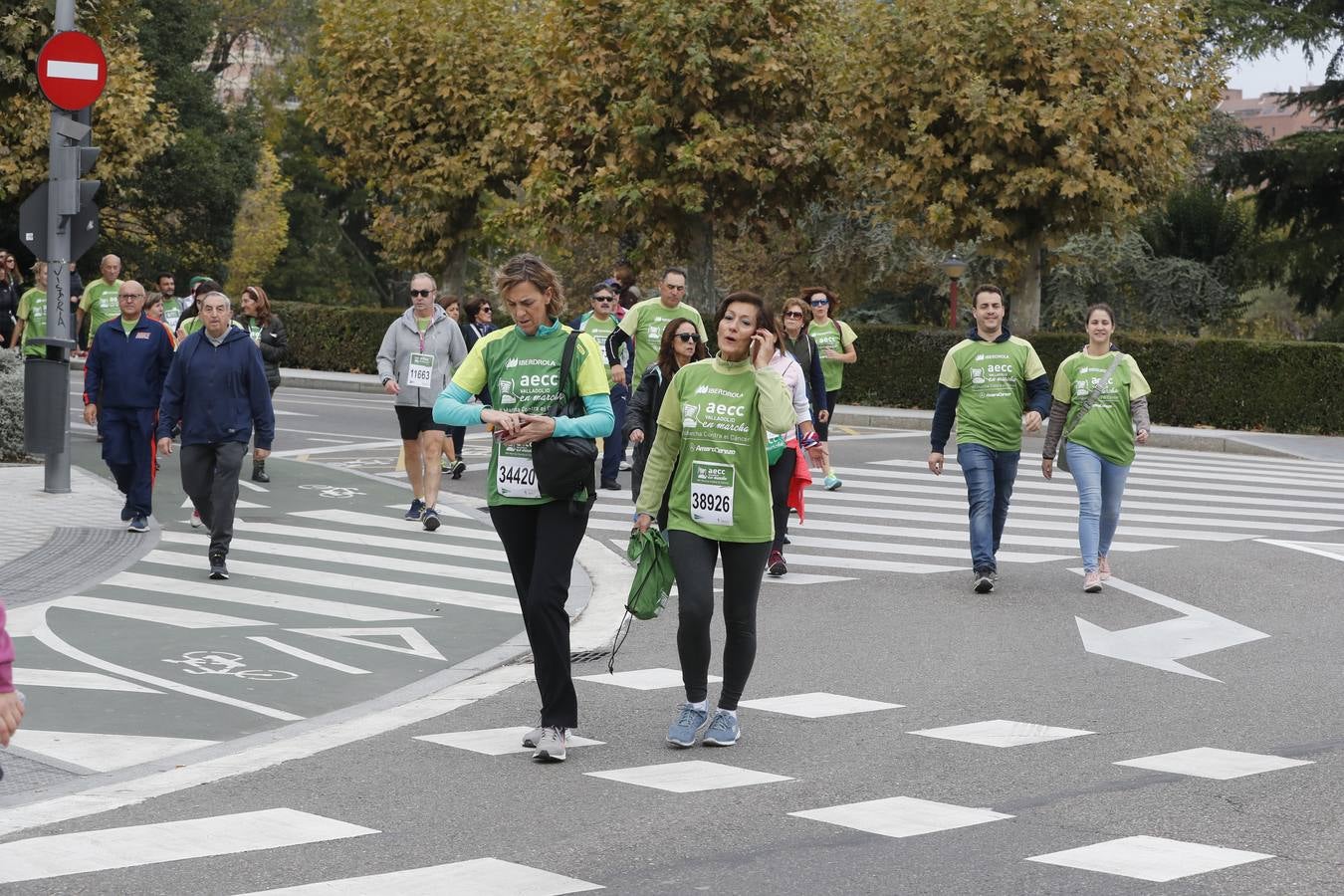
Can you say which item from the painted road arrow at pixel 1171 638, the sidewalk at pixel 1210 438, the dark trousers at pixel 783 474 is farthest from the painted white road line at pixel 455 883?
the sidewalk at pixel 1210 438

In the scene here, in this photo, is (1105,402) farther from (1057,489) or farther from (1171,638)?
(1057,489)

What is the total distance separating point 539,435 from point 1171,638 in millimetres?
4664

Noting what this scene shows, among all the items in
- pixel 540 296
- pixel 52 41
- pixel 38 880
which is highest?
pixel 52 41

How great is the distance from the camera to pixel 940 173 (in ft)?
93.8

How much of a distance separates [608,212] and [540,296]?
25.7 meters

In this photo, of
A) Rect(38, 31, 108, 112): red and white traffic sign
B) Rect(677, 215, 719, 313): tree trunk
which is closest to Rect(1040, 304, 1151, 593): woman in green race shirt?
Rect(38, 31, 108, 112): red and white traffic sign

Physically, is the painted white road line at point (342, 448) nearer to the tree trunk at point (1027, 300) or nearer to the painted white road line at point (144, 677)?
the painted white road line at point (144, 677)

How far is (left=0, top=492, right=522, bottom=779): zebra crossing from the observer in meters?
7.66

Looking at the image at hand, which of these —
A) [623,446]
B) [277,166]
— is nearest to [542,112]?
[623,446]

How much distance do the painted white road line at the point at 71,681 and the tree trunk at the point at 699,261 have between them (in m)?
25.1

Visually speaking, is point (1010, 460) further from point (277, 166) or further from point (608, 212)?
point (277, 166)

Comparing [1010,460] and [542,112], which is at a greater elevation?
[542,112]

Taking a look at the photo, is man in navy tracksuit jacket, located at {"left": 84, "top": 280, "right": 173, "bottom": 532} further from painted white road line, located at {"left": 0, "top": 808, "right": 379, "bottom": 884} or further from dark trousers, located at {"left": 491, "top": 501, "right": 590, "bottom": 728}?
painted white road line, located at {"left": 0, "top": 808, "right": 379, "bottom": 884}

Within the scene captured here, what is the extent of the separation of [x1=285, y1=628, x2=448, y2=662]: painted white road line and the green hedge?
19408 mm
